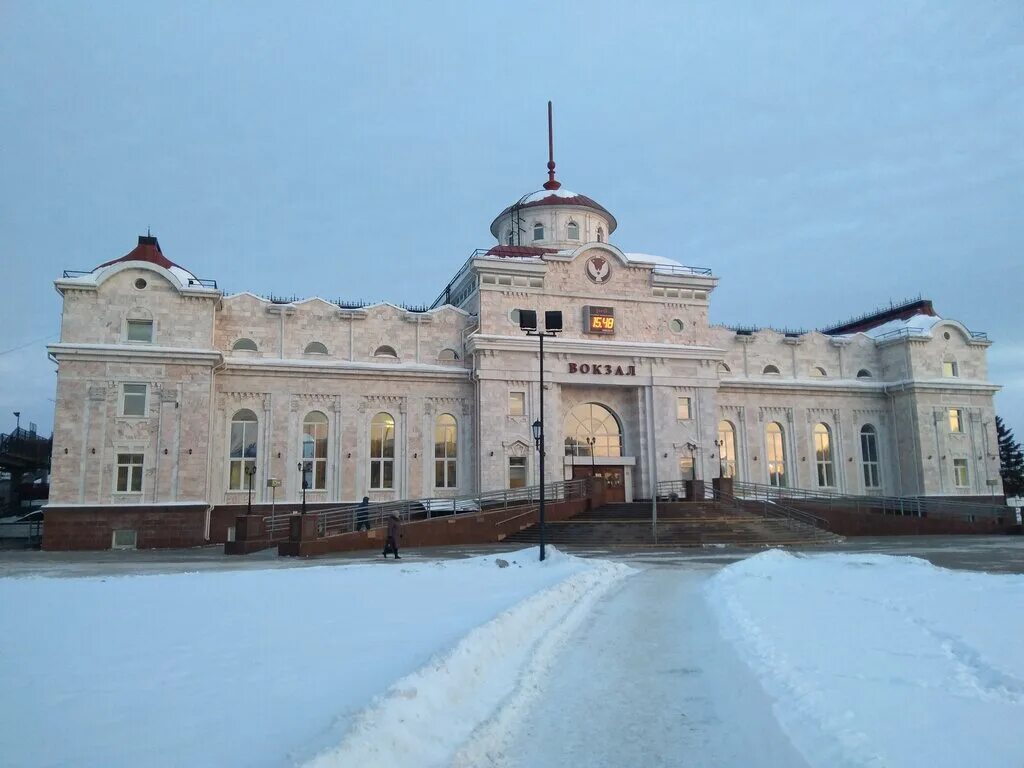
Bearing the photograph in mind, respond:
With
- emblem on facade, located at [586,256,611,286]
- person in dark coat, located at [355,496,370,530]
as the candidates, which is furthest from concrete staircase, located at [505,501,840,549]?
emblem on facade, located at [586,256,611,286]

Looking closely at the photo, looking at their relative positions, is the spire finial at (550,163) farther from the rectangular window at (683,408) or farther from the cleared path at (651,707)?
the cleared path at (651,707)

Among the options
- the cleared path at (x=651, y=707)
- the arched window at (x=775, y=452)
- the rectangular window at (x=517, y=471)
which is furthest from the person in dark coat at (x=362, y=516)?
the arched window at (x=775, y=452)

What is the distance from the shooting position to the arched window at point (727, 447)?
44156 mm

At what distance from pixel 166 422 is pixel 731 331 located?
30728 mm

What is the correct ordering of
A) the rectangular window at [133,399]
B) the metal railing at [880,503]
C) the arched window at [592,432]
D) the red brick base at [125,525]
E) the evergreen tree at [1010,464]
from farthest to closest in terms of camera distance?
the evergreen tree at [1010,464] → the metal railing at [880,503] → the arched window at [592,432] → the rectangular window at [133,399] → the red brick base at [125,525]

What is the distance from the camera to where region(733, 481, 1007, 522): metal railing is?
135 feet

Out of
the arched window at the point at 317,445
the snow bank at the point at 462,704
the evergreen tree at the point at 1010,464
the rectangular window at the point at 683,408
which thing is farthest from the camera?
the evergreen tree at the point at 1010,464

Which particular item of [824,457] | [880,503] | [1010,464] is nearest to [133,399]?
[824,457]

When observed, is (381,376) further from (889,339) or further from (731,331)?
(889,339)

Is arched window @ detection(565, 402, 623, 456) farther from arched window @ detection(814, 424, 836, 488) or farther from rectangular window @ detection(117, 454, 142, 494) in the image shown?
rectangular window @ detection(117, 454, 142, 494)

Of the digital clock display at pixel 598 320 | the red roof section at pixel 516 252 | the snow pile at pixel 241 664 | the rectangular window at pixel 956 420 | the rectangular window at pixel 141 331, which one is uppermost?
the red roof section at pixel 516 252

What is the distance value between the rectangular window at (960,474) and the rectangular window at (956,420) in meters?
1.90

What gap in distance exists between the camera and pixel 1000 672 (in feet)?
24.2

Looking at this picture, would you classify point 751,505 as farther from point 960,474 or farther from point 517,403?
point 960,474
